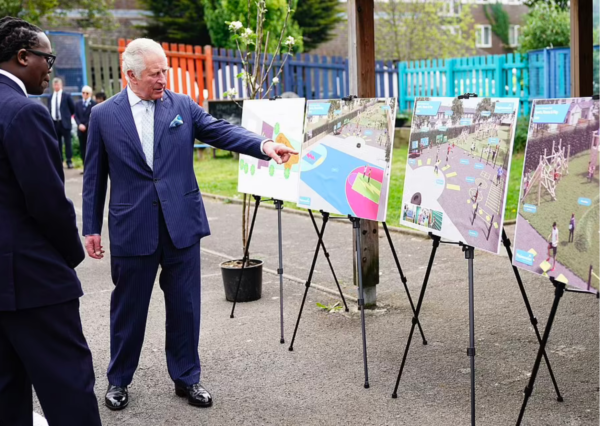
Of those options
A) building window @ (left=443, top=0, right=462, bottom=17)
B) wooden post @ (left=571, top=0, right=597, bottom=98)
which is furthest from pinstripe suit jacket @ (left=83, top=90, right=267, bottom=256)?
building window @ (left=443, top=0, right=462, bottom=17)

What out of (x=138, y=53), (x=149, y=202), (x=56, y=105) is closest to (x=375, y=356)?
(x=149, y=202)

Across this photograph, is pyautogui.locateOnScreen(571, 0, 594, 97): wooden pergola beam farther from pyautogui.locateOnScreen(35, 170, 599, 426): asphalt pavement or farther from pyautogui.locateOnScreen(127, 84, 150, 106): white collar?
pyautogui.locateOnScreen(127, 84, 150, 106): white collar

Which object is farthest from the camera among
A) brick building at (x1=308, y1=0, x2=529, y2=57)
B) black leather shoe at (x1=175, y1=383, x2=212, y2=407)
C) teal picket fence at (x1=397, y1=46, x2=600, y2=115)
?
brick building at (x1=308, y1=0, x2=529, y2=57)

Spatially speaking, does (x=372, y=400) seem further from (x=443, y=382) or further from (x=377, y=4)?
(x=377, y=4)

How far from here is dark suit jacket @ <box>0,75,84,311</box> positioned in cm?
321

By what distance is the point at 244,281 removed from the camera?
6.96 meters

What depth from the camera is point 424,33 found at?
95.7ft

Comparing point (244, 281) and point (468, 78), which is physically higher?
point (468, 78)

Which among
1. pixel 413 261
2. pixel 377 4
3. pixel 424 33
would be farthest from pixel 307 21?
pixel 413 261

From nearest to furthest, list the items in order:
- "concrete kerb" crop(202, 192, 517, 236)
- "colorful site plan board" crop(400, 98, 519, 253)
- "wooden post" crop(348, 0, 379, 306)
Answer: "colorful site plan board" crop(400, 98, 519, 253) → "wooden post" crop(348, 0, 379, 306) → "concrete kerb" crop(202, 192, 517, 236)

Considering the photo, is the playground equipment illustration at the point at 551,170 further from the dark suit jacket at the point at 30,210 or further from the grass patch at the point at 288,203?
the grass patch at the point at 288,203

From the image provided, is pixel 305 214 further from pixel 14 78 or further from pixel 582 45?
pixel 14 78

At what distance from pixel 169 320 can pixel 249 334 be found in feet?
4.47

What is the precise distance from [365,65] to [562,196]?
9.88ft
